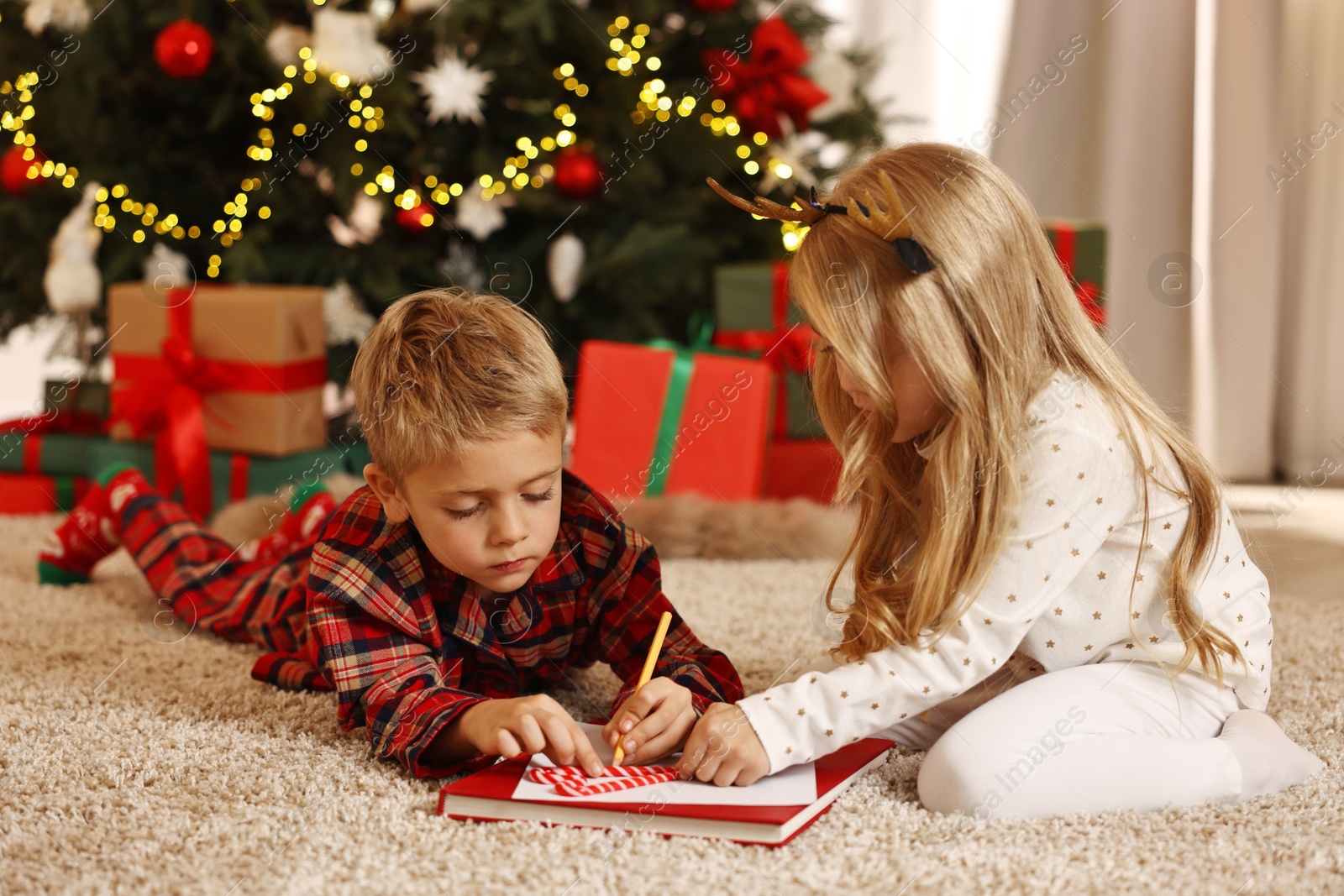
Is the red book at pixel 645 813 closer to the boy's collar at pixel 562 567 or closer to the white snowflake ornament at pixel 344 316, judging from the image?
the boy's collar at pixel 562 567

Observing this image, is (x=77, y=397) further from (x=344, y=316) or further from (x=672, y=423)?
(x=672, y=423)

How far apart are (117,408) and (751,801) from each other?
1.35 metres

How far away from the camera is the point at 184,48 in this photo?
1634 millimetres

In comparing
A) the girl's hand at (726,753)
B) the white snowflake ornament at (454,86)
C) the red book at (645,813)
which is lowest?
the red book at (645,813)

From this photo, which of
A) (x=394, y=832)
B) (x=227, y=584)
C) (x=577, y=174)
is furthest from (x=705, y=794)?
(x=577, y=174)

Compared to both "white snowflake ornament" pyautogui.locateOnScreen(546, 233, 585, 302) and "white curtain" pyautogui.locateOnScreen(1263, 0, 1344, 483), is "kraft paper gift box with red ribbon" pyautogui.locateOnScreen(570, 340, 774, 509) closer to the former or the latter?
"white snowflake ornament" pyautogui.locateOnScreen(546, 233, 585, 302)

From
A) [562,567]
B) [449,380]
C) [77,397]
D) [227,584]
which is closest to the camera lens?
[449,380]

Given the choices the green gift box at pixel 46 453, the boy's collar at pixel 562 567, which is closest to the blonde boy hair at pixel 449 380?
the boy's collar at pixel 562 567

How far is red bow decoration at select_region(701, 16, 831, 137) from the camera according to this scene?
1806mm

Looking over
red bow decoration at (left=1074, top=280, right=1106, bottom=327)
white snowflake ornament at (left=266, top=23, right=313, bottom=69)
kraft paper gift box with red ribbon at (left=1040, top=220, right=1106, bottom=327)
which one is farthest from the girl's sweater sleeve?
white snowflake ornament at (left=266, top=23, right=313, bottom=69)

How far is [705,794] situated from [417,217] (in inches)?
49.3

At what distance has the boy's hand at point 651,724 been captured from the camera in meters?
0.79

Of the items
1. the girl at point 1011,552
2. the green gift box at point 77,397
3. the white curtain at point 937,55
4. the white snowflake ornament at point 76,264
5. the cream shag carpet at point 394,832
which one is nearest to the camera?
the cream shag carpet at point 394,832

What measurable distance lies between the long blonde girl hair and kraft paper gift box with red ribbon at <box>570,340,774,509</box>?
82 centimetres
